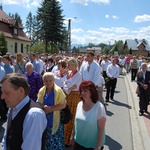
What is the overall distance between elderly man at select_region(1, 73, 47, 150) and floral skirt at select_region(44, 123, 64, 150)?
2.00m

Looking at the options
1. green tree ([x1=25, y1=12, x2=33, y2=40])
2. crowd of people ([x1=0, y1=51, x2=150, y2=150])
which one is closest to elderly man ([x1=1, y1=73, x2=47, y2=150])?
crowd of people ([x1=0, y1=51, x2=150, y2=150])

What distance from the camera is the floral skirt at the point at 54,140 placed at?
4258 mm

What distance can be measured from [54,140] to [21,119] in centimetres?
227

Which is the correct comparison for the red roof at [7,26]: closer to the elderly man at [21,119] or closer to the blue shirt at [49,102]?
the blue shirt at [49,102]

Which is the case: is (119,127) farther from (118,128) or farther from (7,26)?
(7,26)

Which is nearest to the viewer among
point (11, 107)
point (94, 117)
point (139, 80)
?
point (11, 107)

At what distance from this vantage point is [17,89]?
222cm

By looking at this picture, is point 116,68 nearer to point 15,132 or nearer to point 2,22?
point 15,132

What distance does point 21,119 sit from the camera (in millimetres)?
2145

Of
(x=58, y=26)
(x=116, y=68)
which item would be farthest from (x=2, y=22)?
(x=116, y=68)

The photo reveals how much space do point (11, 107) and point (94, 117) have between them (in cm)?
140

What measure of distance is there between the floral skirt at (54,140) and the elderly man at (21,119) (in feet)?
6.57

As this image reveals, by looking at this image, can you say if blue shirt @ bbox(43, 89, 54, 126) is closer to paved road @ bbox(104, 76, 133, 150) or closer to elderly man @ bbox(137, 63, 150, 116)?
paved road @ bbox(104, 76, 133, 150)

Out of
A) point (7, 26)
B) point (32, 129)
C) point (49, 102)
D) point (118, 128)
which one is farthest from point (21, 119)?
point (7, 26)
